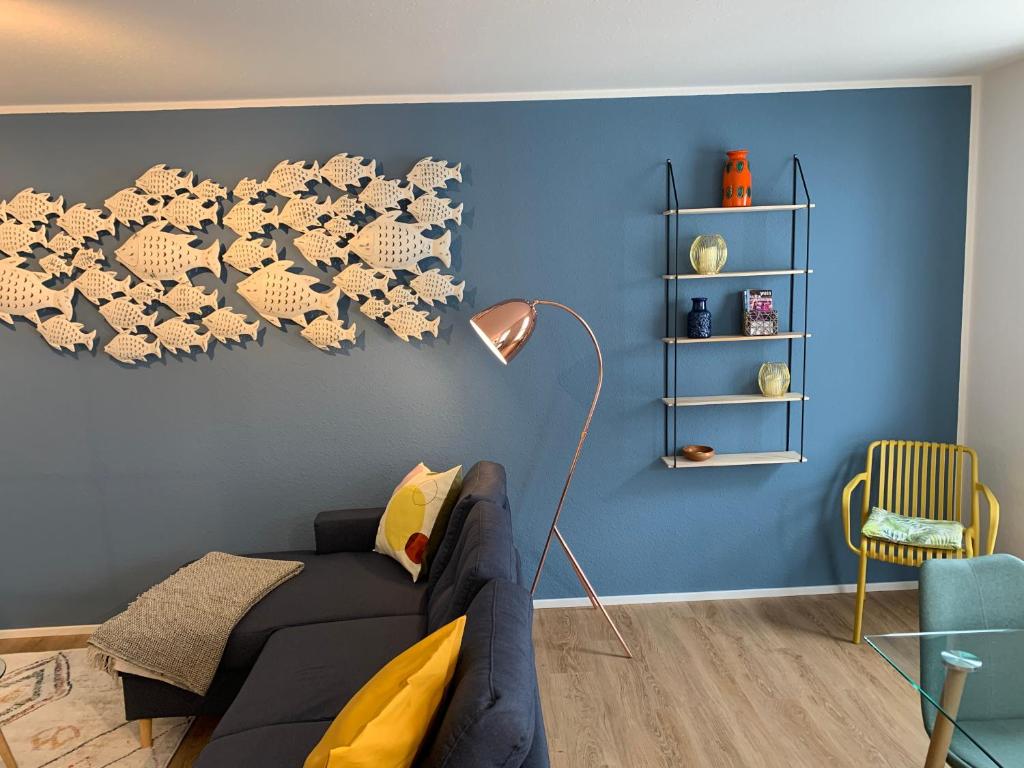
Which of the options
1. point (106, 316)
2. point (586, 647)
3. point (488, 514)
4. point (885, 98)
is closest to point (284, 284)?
point (106, 316)

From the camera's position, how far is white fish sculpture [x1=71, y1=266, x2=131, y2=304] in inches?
148

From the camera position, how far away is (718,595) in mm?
4125

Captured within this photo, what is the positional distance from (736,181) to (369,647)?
2.60 meters

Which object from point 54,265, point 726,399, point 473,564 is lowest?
point 473,564

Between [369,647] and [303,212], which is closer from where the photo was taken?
[369,647]

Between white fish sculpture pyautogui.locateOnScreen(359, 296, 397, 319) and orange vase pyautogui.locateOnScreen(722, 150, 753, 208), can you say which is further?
white fish sculpture pyautogui.locateOnScreen(359, 296, 397, 319)

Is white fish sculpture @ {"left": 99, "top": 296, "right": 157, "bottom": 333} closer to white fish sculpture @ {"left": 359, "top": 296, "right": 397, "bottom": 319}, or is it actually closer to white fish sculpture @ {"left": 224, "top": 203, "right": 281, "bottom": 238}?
white fish sculpture @ {"left": 224, "top": 203, "right": 281, "bottom": 238}

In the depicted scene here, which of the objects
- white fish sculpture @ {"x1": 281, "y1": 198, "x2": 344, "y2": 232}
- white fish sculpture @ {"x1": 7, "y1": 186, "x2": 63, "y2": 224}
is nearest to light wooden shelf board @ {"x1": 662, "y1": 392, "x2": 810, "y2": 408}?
white fish sculpture @ {"x1": 281, "y1": 198, "x2": 344, "y2": 232}

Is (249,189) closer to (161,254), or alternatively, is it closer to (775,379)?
(161,254)

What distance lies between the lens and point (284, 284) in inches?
149

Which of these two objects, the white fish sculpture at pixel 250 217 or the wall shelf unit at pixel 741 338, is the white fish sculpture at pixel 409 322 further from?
the wall shelf unit at pixel 741 338

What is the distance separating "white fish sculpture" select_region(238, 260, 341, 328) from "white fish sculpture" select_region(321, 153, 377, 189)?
17.9 inches

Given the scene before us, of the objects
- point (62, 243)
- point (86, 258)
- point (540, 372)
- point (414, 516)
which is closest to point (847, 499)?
point (540, 372)

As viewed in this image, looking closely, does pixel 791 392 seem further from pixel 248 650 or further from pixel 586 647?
pixel 248 650
